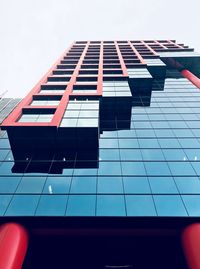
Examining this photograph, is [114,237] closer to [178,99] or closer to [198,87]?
[178,99]

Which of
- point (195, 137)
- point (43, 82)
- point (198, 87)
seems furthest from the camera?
point (198, 87)


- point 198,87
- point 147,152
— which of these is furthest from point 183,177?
point 198,87

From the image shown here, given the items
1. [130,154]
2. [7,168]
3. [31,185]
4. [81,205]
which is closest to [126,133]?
[130,154]

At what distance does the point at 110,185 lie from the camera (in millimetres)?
18625

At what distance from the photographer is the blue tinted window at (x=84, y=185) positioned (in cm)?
1823

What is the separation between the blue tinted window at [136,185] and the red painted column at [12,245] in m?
8.40

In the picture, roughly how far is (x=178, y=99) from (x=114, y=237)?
22.5 meters

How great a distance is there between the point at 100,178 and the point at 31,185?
232 inches

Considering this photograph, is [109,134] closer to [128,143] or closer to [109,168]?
[128,143]

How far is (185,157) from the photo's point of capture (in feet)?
69.8

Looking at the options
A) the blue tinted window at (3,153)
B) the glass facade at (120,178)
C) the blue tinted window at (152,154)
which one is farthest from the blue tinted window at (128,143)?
the blue tinted window at (3,153)

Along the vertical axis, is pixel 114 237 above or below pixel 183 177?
below

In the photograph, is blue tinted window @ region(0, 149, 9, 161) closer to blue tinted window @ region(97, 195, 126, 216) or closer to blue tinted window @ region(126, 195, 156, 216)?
blue tinted window @ region(97, 195, 126, 216)

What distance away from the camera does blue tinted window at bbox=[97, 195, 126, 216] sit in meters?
16.3
